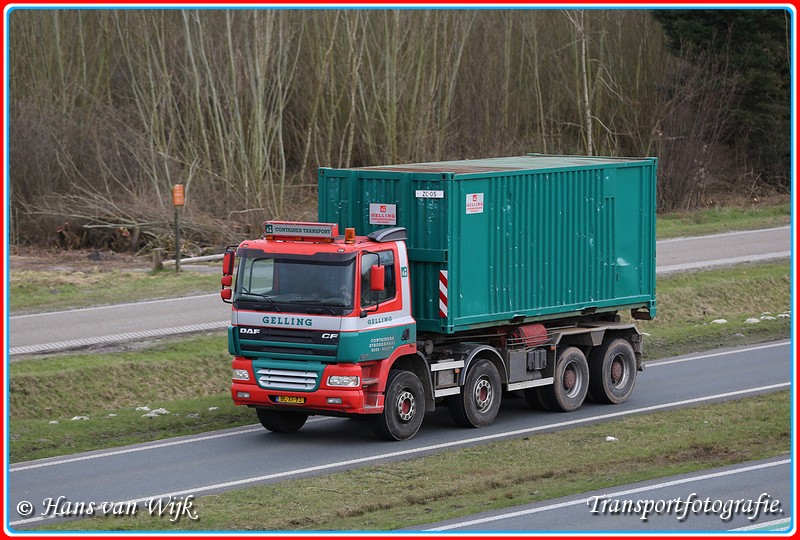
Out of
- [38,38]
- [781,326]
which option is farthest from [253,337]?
[38,38]

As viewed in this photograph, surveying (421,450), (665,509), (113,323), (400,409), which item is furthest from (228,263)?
(113,323)

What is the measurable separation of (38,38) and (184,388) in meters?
22.6

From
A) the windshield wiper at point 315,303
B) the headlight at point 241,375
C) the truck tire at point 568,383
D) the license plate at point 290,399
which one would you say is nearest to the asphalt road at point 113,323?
the headlight at point 241,375

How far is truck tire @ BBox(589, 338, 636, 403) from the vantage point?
1870cm

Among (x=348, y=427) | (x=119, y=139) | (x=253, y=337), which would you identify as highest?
(x=119, y=139)

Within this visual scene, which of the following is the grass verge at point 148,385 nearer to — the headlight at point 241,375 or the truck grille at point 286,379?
the headlight at point 241,375

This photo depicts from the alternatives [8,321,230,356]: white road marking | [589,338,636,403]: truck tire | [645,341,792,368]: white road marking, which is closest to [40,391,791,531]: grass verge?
[589,338,636,403]: truck tire

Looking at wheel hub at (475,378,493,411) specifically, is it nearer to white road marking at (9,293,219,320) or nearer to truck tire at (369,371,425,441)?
truck tire at (369,371,425,441)

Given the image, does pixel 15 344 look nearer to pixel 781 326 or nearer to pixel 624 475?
pixel 624 475

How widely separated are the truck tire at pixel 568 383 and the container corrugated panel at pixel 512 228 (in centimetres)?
65

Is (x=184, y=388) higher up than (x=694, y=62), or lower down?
lower down

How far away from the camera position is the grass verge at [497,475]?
40.9ft

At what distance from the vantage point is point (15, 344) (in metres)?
21.5

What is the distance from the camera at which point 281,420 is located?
1686 cm
